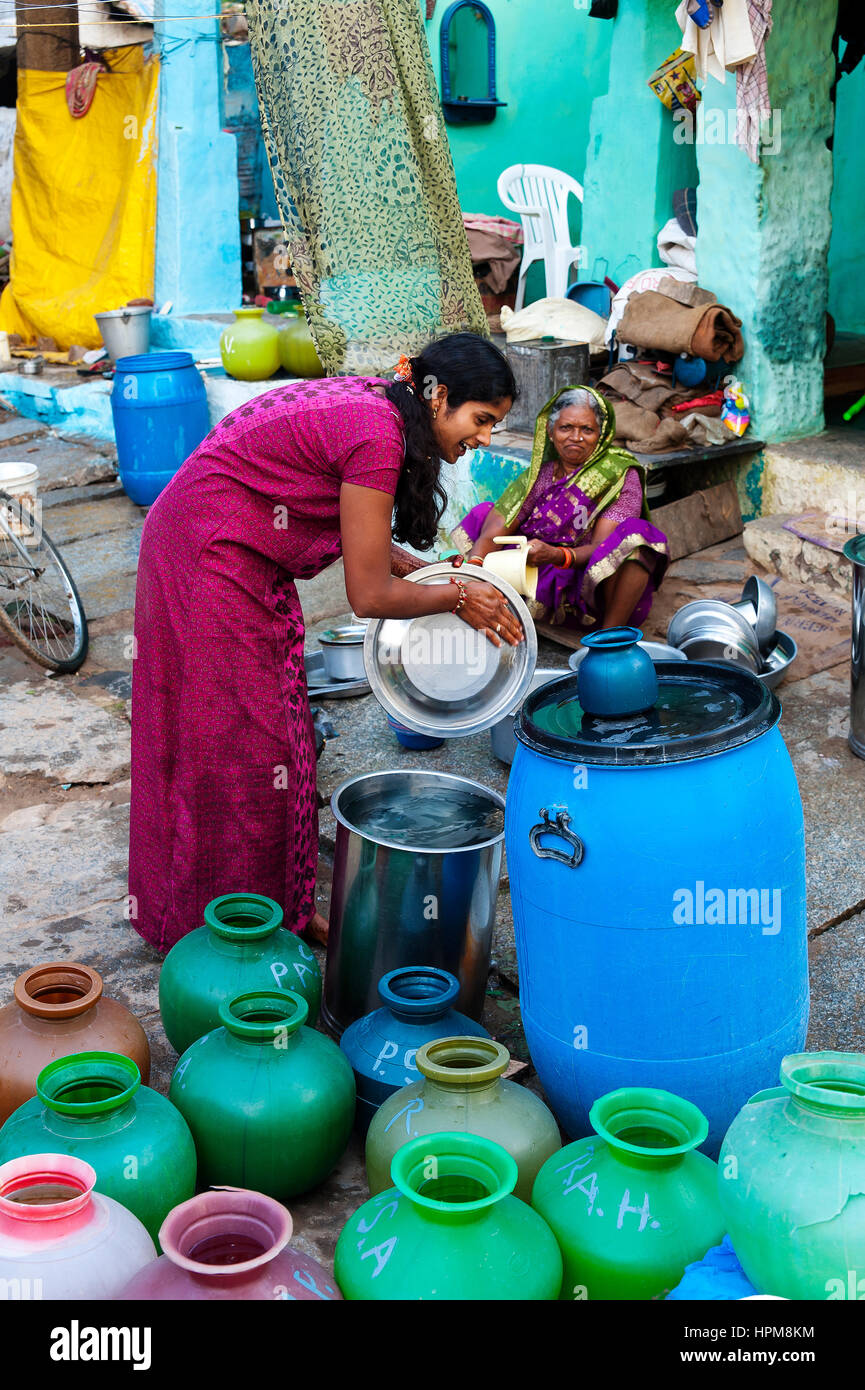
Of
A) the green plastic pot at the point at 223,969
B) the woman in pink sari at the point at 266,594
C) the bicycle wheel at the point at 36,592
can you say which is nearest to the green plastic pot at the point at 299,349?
the bicycle wheel at the point at 36,592

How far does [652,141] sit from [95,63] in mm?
4633

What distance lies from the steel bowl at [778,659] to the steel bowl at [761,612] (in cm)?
3

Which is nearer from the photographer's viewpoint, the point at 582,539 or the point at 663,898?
the point at 663,898

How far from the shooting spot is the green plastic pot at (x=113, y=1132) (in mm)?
2031

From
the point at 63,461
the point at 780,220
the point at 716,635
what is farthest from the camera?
the point at 63,461

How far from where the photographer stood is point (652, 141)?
22.3 ft

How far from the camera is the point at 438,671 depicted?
351 centimetres

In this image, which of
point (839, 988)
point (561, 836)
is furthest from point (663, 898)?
point (839, 988)

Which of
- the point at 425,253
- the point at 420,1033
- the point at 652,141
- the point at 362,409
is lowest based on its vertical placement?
the point at 420,1033

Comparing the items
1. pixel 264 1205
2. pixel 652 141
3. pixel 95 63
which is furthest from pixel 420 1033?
pixel 95 63

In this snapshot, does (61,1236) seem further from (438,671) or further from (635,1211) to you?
(438,671)

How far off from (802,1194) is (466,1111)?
0.65 m

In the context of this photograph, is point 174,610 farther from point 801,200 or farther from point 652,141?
point 652,141

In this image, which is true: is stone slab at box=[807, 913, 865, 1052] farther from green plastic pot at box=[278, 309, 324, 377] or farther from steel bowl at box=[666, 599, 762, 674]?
green plastic pot at box=[278, 309, 324, 377]
